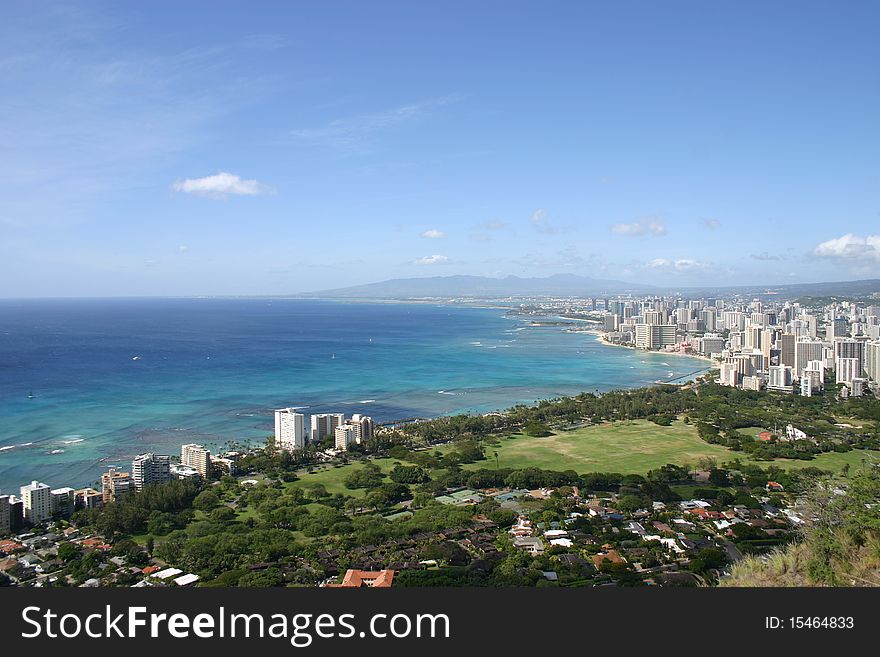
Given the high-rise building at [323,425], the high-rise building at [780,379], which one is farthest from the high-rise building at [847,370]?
the high-rise building at [323,425]

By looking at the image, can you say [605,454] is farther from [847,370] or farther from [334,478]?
[847,370]

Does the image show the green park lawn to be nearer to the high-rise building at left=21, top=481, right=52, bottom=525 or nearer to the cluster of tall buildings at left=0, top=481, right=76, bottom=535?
the cluster of tall buildings at left=0, top=481, right=76, bottom=535

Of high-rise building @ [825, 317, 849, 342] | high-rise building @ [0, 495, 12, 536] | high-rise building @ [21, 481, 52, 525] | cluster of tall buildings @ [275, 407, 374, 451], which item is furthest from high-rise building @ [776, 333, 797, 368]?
high-rise building @ [0, 495, 12, 536]

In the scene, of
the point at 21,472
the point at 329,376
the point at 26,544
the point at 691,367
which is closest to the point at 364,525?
the point at 26,544

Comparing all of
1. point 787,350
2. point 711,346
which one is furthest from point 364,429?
point 711,346

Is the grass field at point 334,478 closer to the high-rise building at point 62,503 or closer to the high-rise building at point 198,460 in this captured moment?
the high-rise building at point 198,460

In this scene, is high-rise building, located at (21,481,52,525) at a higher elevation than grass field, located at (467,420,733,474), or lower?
higher

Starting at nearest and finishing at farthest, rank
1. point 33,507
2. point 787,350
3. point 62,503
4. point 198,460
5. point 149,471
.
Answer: point 33,507 < point 62,503 < point 149,471 < point 198,460 < point 787,350
